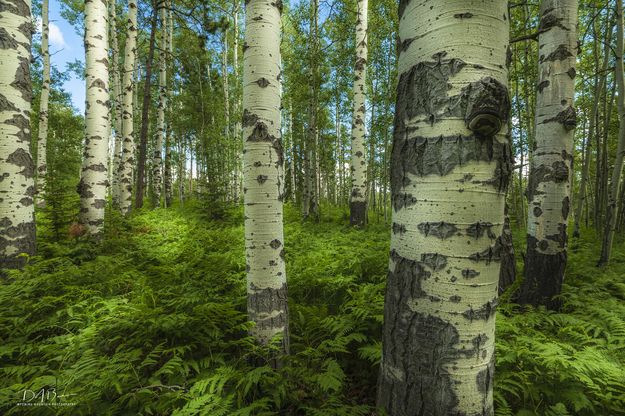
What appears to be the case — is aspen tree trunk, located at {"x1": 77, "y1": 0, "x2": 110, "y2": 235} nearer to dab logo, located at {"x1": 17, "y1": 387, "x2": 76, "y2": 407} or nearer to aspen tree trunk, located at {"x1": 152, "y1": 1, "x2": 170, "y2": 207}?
dab logo, located at {"x1": 17, "y1": 387, "x2": 76, "y2": 407}

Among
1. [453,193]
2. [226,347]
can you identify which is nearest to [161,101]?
[226,347]

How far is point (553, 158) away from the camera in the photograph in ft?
10.3

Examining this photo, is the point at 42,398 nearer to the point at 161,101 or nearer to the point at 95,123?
the point at 95,123

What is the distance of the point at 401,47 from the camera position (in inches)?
52.2

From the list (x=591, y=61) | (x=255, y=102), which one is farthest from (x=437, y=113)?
(x=591, y=61)

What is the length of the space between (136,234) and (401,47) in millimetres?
6520

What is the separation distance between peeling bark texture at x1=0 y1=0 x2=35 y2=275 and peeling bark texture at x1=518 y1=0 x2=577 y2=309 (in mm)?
6101

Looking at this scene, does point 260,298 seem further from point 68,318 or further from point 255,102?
point 68,318

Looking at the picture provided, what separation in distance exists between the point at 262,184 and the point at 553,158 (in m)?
3.17

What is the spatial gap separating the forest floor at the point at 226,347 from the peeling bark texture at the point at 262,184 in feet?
0.72

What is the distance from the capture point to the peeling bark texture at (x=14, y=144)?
356 cm

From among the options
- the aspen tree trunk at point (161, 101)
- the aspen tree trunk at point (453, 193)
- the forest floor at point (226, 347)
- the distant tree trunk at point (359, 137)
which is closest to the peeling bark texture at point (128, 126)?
the aspen tree trunk at point (161, 101)

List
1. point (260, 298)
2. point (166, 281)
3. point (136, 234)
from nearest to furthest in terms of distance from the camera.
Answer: point (260, 298) < point (166, 281) < point (136, 234)

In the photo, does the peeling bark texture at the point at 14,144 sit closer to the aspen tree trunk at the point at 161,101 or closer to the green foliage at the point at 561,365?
the green foliage at the point at 561,365
